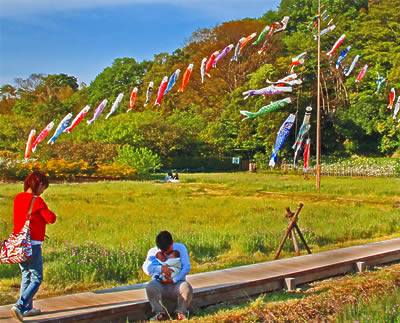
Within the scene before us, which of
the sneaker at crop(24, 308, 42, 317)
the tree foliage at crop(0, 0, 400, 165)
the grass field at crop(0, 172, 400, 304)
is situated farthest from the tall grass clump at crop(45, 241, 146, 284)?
the tree foliage at crop(0, 0, 400, 165)

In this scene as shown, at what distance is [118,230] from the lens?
39.1 feet

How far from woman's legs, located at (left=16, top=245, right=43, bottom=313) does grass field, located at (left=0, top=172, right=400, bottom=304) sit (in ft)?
4.81

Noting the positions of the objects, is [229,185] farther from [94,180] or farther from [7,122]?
[7,122]

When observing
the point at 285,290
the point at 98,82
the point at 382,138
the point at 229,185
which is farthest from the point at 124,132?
the point at 285,290

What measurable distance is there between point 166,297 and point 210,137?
40714 mm

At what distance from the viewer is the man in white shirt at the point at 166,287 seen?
19.5ft

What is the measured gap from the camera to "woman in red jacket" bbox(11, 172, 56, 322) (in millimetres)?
5625

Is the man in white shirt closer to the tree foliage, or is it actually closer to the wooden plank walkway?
the wooden plank walkway

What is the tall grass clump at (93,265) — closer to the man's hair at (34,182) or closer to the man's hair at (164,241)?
the man's hair at (164,241)

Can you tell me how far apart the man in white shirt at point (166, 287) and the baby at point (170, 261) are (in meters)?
0.03

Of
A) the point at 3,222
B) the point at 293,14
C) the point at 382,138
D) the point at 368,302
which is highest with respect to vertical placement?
the point at 293,14

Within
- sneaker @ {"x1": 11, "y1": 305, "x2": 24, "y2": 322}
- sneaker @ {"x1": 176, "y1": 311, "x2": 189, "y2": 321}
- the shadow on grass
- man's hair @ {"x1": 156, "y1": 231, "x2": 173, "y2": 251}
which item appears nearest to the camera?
sneaker @ {"x1": 11, "y1": 305, "x2": 24, "y2": 322}

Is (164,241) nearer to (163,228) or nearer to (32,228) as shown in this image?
(32,228)

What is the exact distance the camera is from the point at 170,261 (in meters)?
6.07
